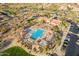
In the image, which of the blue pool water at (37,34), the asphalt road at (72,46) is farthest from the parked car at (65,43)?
the blue pool water at (37,34)

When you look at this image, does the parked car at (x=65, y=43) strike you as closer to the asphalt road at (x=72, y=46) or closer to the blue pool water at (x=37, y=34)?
the asphalt road at (x=72, y=46)

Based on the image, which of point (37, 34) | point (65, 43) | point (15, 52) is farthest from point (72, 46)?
point (15, 52)

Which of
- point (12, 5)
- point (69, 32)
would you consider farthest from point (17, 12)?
point (69, 32)

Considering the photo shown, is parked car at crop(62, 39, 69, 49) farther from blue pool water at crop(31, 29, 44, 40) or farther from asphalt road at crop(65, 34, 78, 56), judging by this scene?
blue pool water at crop(31, 29, 44, 40)

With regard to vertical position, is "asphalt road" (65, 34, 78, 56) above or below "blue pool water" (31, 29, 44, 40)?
below

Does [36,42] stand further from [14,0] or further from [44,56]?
[14,0]

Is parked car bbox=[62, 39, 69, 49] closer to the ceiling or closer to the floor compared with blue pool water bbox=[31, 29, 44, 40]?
closer to the floor

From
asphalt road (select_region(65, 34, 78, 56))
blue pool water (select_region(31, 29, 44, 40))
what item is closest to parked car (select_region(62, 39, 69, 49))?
asphalt road (select_region(65, 34, 78, 56))

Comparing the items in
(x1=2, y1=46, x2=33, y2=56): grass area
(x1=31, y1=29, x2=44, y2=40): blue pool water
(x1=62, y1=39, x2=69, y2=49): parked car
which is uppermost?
(x1=31, y1=29, x2=44, y2=40): blue pool water

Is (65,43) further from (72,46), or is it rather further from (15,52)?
(15,52)

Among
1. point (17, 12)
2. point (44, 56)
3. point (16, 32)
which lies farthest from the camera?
point (17, 12)

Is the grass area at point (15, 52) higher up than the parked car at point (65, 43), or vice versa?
the parked car at point (65, 43)
